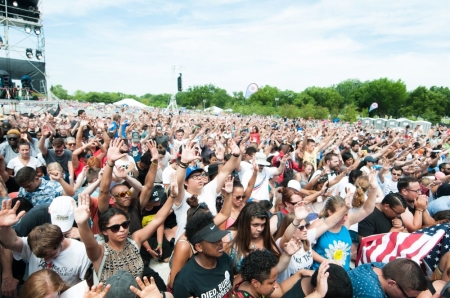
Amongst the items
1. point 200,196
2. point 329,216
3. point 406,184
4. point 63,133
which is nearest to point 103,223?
point 200,196

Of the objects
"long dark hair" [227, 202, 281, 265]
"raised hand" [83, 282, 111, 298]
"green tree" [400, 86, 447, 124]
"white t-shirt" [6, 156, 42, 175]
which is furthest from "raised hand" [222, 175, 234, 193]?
"green tree" [400, 86, 447, 124]

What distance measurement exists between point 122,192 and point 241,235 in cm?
141

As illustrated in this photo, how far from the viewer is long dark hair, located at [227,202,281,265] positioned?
8.92 ft

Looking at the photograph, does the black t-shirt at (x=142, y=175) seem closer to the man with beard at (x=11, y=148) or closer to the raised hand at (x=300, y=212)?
the man with beard at (x=11, y=148)

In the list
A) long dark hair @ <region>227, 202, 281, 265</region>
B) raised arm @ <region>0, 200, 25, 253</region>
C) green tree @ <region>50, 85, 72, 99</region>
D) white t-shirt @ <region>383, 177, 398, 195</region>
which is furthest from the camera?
green tree @ <region>50, 85, 72, 99</region>

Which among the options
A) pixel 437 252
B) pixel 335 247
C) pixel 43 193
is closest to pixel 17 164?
pixel 43 193

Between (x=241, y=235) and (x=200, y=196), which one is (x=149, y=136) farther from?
(x=241, y=235)

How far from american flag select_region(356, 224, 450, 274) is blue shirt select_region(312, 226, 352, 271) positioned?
0.80 feet

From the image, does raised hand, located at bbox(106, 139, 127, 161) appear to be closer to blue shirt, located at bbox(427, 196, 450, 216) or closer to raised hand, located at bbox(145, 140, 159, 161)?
raised hand, located at bbox(145, 140, 159, 161)

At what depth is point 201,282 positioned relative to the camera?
2164 mm

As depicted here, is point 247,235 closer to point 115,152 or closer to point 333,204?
point 333,204

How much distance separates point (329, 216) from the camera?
10.3ft

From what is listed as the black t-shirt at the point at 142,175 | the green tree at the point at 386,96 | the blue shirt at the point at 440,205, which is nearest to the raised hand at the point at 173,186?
the black t-shirt at the point at 142,175

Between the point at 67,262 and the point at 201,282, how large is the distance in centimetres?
110
